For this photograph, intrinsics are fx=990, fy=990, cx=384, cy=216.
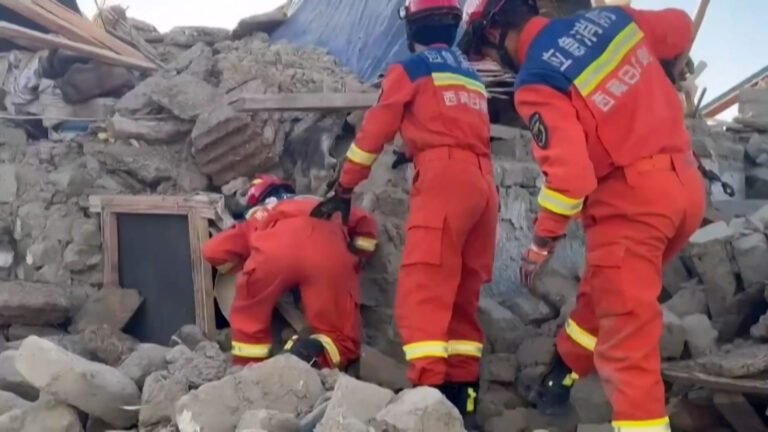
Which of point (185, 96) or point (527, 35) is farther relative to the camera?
point (185, 96)

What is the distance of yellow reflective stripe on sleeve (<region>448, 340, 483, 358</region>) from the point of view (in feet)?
14.7

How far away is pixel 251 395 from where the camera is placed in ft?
11.5

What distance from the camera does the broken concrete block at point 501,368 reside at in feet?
15.7

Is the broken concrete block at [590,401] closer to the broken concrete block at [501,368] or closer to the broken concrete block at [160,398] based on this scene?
the broken concrete block at [501,368]

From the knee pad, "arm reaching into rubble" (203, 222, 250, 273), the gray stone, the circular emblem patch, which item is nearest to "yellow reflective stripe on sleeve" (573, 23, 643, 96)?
the circular emblem patch

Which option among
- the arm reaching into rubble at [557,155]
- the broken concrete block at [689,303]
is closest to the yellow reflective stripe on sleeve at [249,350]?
the arm reaching into rubble at [557,155]

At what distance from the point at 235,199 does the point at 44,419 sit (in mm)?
2162

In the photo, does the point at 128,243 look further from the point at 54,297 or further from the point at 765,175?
the point at 765,175

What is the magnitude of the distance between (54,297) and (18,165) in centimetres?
107

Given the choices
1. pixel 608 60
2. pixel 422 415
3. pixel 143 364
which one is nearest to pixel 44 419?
pixel 143 364

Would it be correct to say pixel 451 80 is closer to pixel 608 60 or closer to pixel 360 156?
pixel 360 156

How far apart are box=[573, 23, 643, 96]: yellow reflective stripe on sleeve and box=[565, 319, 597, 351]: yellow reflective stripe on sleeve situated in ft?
3.34

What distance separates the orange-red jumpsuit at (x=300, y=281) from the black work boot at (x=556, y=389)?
3.03 feet

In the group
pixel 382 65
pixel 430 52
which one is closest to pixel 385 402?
pixel 430 52
